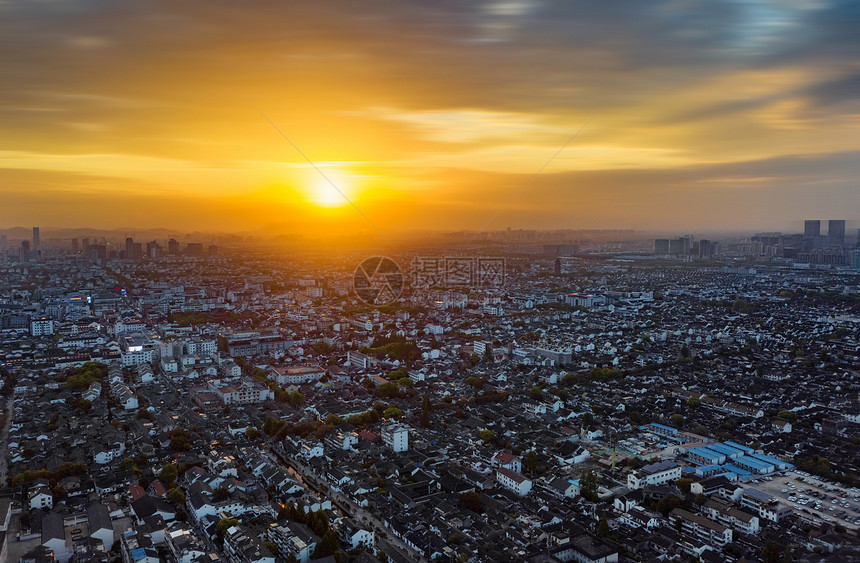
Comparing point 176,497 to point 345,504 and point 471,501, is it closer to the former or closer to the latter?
point 345,504

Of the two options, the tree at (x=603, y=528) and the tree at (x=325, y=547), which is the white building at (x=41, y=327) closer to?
the tree at (x=325, y=547)

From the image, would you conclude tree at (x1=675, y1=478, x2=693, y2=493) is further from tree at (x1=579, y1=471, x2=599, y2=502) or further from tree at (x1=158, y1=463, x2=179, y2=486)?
tree at (x1=158, y1=463, x2=179, y2=486)

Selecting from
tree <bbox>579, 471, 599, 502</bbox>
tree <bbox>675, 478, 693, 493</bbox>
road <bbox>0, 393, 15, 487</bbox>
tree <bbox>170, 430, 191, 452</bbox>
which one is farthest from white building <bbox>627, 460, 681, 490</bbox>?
road <bbox>0, 393, 15, 487</bbox>

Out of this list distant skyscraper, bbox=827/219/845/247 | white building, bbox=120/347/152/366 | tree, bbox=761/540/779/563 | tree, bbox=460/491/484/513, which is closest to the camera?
tree, bbox=761/540/779/563

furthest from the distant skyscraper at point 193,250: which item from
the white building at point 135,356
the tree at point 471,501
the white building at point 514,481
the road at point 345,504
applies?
the tree at point 471,501

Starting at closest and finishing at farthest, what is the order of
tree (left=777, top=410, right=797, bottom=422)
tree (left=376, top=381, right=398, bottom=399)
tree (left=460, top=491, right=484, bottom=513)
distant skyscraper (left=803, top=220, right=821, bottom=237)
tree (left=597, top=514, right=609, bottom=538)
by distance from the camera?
1. tree (left=597, top=514, right=609, bottom=538)
2. tree (left=460, top=491, right=484, bottom=513)
3. tree (left=777, top=410, right=797, bottom=422)
4. tree (left=376, top=381, right=398, bottom=399)
5. distant skyscraper (left=803, top=220, right=821, bottom=237)

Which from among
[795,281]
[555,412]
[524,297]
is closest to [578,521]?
[555,412]

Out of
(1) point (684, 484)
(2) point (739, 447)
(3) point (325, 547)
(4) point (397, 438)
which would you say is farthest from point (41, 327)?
(2) point (739, 447)
